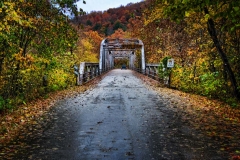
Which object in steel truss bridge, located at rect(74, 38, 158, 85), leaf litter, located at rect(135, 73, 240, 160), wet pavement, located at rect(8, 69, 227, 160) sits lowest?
leaf litter, located at rect(135, 73, 240, 160)

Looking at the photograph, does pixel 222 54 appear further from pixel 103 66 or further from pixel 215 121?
pixel 103 66

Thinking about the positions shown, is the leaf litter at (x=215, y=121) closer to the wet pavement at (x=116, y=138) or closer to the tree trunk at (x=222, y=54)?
the wet pavement at (x=116, y=138)

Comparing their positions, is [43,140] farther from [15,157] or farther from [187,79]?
[187,79]

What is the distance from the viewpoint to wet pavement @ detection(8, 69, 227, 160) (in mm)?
5273

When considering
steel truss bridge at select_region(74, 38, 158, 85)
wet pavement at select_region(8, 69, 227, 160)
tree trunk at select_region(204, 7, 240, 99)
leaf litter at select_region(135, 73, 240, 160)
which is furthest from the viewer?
steel truss bridge at select_region(74, 38, 158, 85)

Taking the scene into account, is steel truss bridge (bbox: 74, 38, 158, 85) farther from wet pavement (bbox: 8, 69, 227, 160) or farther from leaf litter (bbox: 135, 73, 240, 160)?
wet pavement (bbox: 8, 69, 227, 160)

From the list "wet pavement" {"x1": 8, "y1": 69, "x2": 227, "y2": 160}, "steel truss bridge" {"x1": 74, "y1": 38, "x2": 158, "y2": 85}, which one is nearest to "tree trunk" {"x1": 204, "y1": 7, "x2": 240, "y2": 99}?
"wet pavement" {"x1": 8, "y1": 69, "x2": 227, "y2": 160}

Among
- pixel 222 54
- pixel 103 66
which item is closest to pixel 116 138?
pixel 222 54

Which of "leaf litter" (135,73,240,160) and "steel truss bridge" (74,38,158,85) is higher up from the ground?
"steel truss bridge" (74,38,158,85)

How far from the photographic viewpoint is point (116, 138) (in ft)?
20.9

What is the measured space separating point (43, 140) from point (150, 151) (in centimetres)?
239

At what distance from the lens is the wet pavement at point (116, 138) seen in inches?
208

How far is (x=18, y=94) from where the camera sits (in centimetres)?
1204

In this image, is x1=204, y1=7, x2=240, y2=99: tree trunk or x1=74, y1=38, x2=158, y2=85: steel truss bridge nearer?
x1=204, y1=7, x2=240, y2=99: tree trunk
